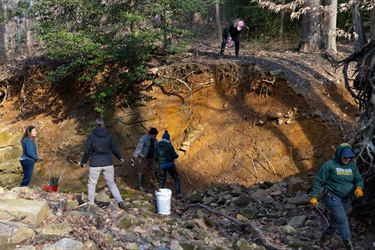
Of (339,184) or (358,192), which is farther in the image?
(339,184)

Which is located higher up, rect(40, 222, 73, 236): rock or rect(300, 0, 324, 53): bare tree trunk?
rect(300, 0, 324, 53): bare tree trunk

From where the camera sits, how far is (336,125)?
10.6 meters

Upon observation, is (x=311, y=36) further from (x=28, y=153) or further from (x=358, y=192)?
(x=28, y=153)

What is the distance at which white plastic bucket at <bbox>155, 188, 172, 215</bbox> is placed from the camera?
26.0 ft

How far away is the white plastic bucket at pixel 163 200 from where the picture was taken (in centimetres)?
792

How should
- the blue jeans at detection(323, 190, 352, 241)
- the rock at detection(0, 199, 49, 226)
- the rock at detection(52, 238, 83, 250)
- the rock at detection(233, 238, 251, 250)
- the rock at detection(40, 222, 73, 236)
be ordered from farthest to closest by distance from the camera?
the rock at detection(233, 238, 251, 250)
the blue jeans at detection(323, 190, 352, 241)
the rock at detection(0, 199, 49, 226)
the rock at detection(40, 222, 73, 236)
the rock at detection(52, 238, 83, 250)

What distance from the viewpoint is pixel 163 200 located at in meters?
7.94

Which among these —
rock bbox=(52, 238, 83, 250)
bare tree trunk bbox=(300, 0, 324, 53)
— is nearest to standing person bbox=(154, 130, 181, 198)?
rock bbox=(52, 238, 83, 250)

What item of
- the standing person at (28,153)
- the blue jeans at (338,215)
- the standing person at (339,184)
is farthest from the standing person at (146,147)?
the blue jeans at (338,215)

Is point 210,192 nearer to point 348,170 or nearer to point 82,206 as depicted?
point 82,206

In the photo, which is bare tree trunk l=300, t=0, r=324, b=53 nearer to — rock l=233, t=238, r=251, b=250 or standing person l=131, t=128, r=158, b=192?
standing person l=131, t=128, r=158, b=192

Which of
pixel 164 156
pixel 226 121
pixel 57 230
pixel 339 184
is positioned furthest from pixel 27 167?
pixel 339 184

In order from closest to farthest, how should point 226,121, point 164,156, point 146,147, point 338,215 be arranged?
point 338,215
point 164,156
point 146,147
point 226,121

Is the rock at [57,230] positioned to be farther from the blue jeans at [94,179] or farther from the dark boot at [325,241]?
the dark boot at [325,241]
